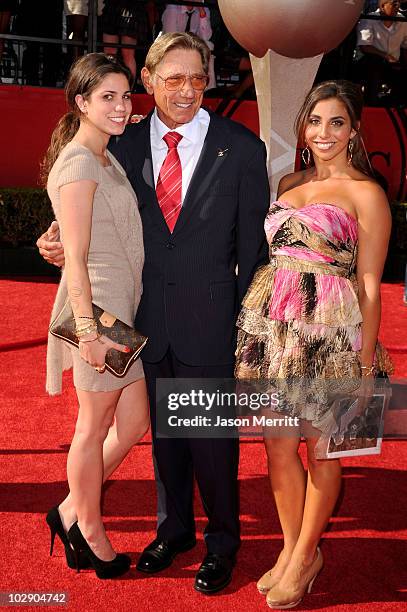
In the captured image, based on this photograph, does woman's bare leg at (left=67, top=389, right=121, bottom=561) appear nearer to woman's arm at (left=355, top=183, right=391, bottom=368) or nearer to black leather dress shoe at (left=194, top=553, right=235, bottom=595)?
black leather dress shoe at (left=194, top=553, right=235, bottom=595)

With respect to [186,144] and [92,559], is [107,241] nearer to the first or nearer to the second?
[186,144]

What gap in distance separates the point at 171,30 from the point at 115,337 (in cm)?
742

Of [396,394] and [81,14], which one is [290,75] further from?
[81,14]

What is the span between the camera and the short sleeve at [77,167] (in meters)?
2.78

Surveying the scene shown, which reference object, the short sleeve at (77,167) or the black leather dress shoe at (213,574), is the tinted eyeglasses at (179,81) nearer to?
the short sleeve at (77,167)

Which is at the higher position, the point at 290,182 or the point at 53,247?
the point at 290,182

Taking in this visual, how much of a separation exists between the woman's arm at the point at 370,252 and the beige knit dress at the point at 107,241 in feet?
2.53

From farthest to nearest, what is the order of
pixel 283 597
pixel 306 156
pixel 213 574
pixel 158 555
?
1. pixel 306 156
2. pixel 158 555
3. pixel 213 574
4. pixel 283 597

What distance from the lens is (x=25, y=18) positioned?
9.67 m

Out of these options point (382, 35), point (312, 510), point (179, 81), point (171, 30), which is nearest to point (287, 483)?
point (312, 510)

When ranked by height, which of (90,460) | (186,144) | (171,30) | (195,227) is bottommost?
(90,460)

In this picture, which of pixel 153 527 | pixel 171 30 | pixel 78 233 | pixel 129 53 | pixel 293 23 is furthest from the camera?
pixel 129 53

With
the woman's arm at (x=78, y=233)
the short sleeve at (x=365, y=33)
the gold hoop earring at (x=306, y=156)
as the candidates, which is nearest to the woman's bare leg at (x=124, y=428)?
the woman's arm at (x=78, y=233)

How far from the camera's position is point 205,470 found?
126 inches
